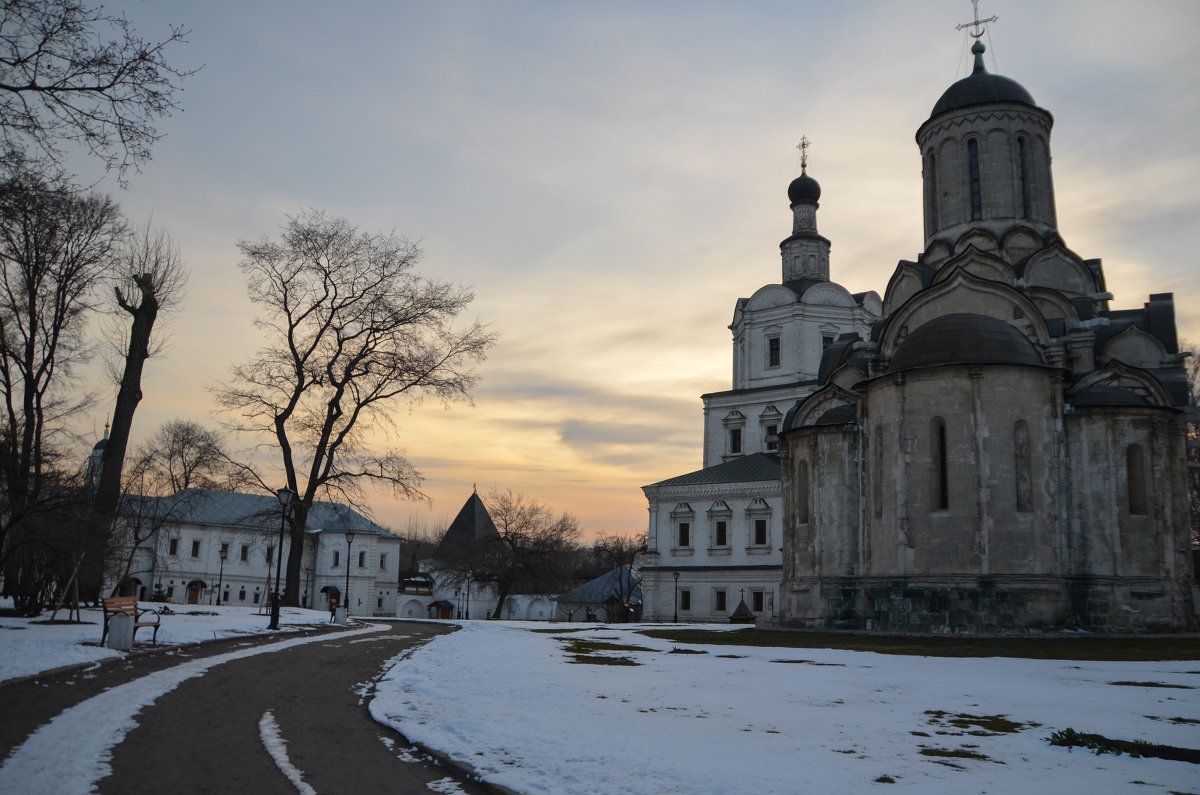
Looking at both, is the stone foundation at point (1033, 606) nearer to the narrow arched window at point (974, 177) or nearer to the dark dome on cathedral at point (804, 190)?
the narrow arched window at point (974, 177)

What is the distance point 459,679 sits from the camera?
11.9 meters

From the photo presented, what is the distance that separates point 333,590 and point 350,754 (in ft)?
205

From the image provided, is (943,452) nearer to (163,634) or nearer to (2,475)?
(163,634)

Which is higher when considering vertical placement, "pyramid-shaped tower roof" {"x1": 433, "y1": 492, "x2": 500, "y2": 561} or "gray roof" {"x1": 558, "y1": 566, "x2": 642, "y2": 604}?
"pyramid-shaped tower roof" {"x1": 433, "y1": 492, "x2": 500, "y2": 561}

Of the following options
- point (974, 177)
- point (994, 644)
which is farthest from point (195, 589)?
point (994, 644)

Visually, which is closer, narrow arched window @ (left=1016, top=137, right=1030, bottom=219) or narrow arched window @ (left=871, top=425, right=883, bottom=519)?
narrow arched window @ (left=871, top=425, right=883, bottom=519)

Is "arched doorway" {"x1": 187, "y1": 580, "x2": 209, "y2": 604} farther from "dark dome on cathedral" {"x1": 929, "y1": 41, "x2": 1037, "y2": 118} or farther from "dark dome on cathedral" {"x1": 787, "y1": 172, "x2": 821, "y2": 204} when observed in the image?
"dark dome on cathedral" {"x1": 929, "y1": 41, "x2": 1037, "y2": 118}

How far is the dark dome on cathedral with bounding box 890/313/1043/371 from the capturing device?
23297mm

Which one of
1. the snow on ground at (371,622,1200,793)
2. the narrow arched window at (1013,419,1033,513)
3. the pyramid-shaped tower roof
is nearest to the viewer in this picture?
the snow on ground at (371,622,1200,793)

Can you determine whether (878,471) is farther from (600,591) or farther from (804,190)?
(600,591)

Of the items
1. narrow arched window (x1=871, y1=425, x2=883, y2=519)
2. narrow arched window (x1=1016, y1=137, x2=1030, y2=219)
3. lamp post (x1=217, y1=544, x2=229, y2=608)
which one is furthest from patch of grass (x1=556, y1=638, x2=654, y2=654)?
lamp post (x1=217, y1=544, x2=229, y2=608)

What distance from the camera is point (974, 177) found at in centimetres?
3097

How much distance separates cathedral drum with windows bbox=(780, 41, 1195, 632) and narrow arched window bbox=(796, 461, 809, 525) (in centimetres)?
6

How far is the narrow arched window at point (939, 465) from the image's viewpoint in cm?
2330
